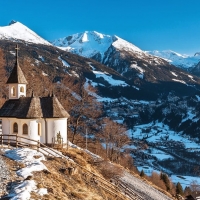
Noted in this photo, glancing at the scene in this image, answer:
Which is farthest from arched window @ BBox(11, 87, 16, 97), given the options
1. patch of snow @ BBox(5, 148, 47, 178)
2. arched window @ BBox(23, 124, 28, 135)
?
patch of snow @ BBox(5, 148, 47, 178)

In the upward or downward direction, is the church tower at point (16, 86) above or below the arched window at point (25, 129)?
above

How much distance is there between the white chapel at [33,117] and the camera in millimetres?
34562

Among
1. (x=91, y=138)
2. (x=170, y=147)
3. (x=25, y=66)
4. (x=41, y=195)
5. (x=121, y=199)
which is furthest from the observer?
(x=170, y=147)

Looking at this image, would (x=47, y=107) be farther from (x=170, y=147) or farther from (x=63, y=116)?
(x=170, y=147)

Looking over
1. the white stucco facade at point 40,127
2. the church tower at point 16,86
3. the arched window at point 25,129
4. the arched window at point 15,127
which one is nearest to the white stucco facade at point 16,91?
the church tower at point 16,86

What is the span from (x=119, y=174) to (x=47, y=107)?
10.6 meters

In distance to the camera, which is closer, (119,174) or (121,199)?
(121,199)

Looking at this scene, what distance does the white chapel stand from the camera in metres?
34.6

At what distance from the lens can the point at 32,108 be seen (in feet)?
114

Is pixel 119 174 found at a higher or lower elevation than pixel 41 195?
lower

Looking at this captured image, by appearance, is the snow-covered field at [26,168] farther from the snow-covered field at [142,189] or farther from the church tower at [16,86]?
the snow-covered field at [142,189]

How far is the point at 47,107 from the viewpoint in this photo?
1432 inches

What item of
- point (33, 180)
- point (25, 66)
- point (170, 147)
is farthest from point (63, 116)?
point (170, 147)

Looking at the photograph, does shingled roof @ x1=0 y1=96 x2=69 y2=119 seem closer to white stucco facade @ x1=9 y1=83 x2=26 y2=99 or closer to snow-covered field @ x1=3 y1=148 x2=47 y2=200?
white stucco facade @ x1=9 y1=83 x2=26 y2=99
